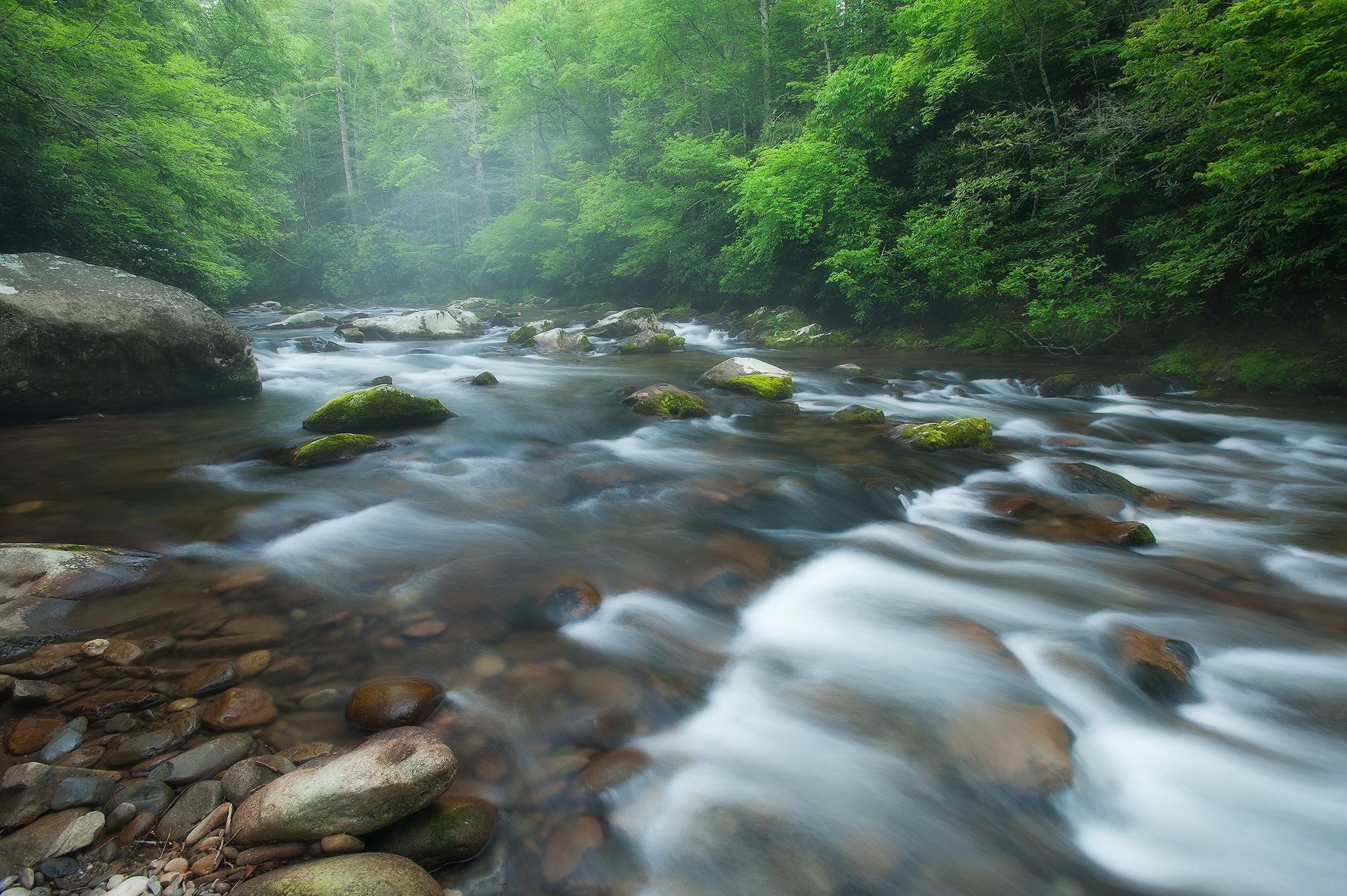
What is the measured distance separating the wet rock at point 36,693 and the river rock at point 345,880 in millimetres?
1428

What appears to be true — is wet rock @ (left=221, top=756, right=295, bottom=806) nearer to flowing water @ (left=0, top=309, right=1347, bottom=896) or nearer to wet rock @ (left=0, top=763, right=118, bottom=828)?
flowing water @ (left=0, top=309, right=1347, bottom=896)

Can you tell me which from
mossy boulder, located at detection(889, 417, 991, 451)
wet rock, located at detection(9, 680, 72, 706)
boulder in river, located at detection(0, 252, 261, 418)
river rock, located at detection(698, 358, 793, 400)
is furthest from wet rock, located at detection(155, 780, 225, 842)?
river rock, located at detection(698, 358, 793, 400)

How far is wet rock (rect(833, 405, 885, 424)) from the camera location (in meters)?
7.81

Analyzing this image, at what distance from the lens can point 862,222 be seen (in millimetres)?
13414

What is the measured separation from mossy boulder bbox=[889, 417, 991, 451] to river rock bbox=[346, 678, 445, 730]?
18.8 feet

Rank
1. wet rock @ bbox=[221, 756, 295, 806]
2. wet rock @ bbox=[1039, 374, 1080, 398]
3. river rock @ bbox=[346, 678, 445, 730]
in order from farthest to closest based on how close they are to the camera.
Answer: wet rock @ bbox=[1039, 374, 1080, 398], river rock @ bbox=[346, 678, 445, 730], wet rock @ bbox=[221, 756, 295, 806]

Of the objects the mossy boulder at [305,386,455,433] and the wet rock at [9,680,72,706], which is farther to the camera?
the mossy boulder at [305,386,455,433]

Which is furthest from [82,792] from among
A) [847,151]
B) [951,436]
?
[847,151]

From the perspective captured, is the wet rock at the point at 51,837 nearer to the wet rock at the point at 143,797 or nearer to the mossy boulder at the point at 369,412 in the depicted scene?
the wet rock at the point at 143,797

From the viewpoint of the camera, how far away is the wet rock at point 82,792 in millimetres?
1871

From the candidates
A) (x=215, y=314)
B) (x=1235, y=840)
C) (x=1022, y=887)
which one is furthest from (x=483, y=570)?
(x=215, y=314)

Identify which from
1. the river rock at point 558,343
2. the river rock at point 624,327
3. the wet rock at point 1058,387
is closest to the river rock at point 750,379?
the wet rock at point 1058,387

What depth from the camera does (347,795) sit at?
1.84 m

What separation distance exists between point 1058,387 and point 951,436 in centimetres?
420
